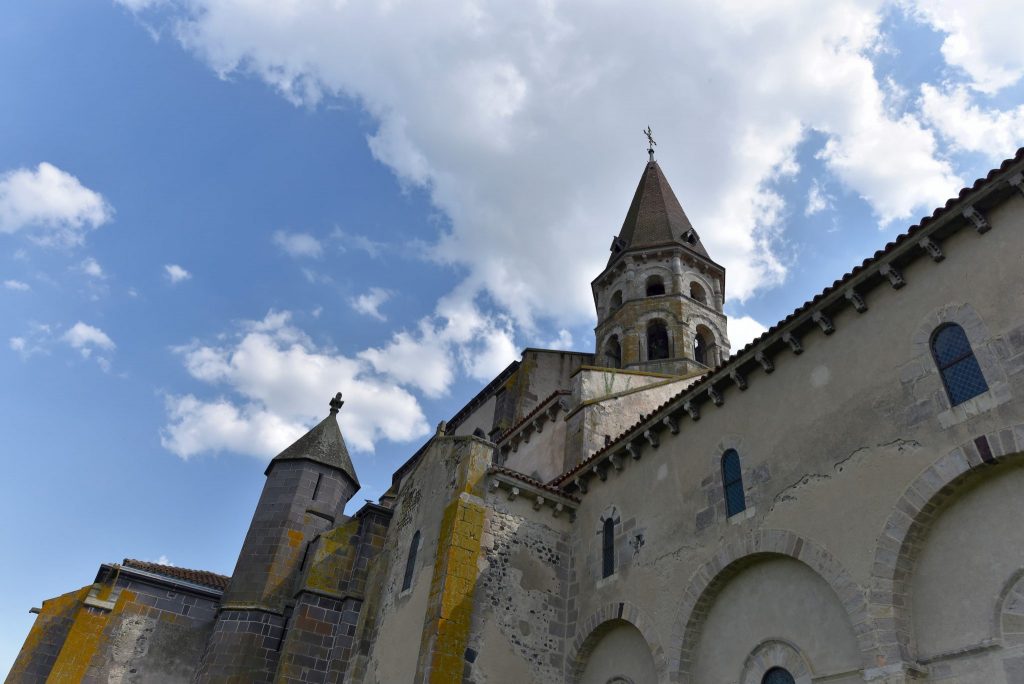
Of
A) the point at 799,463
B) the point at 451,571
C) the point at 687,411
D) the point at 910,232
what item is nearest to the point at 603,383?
the point at 687,411

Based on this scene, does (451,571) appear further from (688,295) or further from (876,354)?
(688,295)

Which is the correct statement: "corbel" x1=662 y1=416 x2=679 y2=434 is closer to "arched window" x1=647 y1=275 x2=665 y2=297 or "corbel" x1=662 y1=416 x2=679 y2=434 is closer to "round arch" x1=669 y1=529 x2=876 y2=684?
"round arch" x1=669 y1=529 x2=876 y2=684

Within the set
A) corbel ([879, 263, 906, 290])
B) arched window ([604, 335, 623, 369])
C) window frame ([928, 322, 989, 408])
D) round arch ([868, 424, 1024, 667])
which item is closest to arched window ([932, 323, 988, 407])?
window frame ([928, 322, 989, 408])

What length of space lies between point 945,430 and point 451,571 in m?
8.46

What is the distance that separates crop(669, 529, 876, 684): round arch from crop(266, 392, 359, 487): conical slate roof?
1281cm

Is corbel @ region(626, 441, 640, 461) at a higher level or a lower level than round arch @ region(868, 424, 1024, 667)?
higher

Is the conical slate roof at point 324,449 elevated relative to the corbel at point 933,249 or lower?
elevated

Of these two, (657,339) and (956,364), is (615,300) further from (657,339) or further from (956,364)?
(956,364)

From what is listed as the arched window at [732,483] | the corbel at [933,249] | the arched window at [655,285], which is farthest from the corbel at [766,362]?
the arched window at [655,285]

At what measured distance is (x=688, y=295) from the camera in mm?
25828

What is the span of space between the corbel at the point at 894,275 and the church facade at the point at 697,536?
0.12 ft

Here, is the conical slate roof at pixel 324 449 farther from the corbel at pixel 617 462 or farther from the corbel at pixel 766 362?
the corbel at pixel 766 362

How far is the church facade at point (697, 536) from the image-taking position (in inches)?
313

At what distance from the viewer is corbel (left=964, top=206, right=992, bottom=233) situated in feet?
27.9
